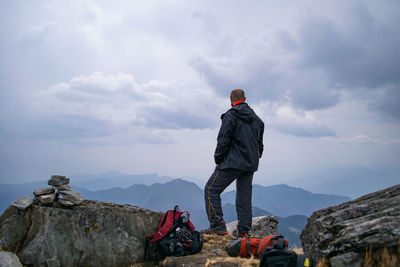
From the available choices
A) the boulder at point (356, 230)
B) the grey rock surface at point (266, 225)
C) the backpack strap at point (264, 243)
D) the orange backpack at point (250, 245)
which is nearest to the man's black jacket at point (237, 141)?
the orange backpack at point (250, 245)

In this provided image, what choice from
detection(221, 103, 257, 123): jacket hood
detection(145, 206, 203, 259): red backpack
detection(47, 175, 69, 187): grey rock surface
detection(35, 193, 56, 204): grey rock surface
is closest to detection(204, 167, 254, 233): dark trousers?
detection(145, 206, 203, 259): red backpack

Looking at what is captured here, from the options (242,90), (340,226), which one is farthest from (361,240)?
(242,90)

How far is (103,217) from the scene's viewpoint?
6.54m

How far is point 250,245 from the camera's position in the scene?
19.3 feet

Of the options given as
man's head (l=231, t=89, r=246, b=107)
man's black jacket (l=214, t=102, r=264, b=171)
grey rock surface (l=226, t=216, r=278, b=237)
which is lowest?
grey rock surface (l=226, t=216, r=278, b=237)

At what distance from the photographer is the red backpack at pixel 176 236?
21.4 ft

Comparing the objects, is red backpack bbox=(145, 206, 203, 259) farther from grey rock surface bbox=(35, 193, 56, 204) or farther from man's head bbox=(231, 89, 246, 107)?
man's head bbox=(231, 89, 246, 107)

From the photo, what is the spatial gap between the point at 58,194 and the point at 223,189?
4.10 m

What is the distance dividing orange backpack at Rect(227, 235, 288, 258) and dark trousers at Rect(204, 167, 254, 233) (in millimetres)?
1783

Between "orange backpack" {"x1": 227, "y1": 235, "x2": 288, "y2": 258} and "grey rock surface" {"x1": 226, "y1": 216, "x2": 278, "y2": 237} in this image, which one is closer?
"orange backpack" {"x1": 227, "y1": 235, "x2": 288, "y2": 258}

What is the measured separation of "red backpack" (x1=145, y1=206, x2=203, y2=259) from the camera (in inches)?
257

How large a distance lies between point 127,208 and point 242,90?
14.3 ft

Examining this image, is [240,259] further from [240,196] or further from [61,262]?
[61,262]

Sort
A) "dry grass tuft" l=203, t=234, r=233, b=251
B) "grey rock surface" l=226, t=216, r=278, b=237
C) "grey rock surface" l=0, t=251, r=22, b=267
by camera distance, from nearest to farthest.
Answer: "grey rock surface" l=0, t=251, r=22, b=267 < "dry grass tuft" l=203, t=234, r=233, b=251 < "grey rock surface" l=226, t=216, r=278, b=237
